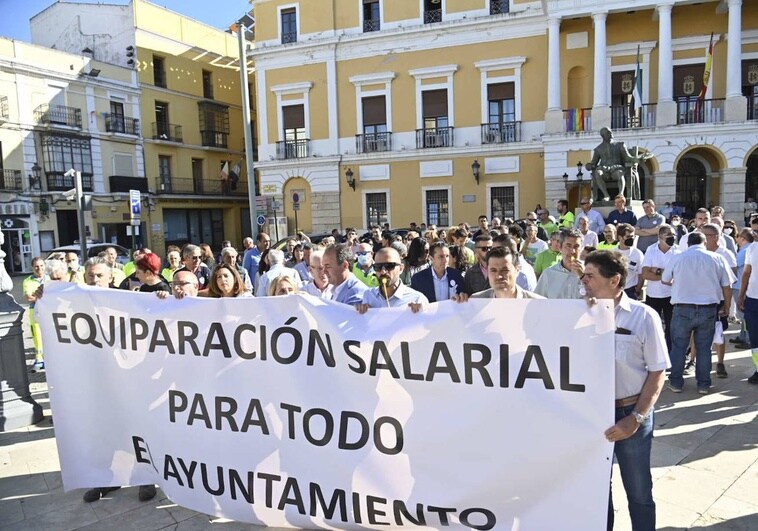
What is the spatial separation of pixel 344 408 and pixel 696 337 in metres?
4.48

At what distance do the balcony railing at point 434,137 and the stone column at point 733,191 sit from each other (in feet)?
37.4

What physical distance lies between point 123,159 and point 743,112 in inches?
1276

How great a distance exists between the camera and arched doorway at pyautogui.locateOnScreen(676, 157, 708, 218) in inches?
944

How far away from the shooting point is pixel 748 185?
2380 cm

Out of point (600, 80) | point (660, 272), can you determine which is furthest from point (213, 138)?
point (660, 272)

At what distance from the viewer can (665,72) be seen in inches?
896

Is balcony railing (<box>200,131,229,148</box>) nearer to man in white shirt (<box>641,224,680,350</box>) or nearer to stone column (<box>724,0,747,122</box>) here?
stone column (<box>724,0,747,122</box>)

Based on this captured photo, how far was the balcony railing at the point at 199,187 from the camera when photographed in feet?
119

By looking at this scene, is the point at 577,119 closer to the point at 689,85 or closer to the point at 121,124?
the point at 689,85

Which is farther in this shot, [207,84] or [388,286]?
[207,84]

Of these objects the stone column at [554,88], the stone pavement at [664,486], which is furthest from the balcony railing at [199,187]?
the stone pavement at [664,486]

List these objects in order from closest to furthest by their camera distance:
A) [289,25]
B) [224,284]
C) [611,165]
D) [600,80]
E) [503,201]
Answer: [224,284]
[611,165]
[600,80]
[503,201]
[289,25]

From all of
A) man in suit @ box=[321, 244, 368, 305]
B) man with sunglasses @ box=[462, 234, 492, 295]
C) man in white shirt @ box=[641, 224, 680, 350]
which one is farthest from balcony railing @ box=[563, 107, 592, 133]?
man in suit @ box=[321, 244, 368, 305]

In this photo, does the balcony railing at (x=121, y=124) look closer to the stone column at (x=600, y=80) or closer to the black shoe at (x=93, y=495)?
the stone column at (x=600, y=80)
